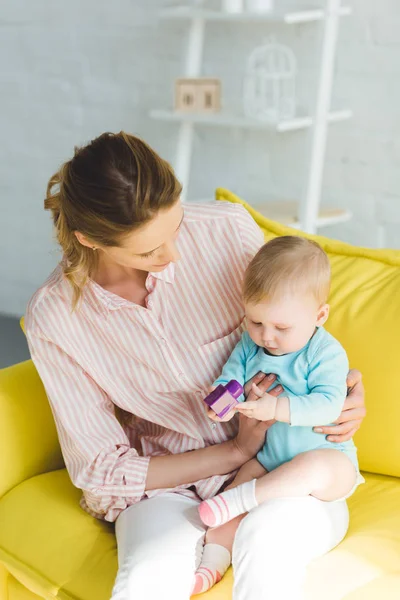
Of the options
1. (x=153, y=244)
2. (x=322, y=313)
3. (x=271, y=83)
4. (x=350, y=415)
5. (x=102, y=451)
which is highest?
(x=271, y=83)

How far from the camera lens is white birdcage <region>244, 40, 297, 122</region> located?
3092 mm

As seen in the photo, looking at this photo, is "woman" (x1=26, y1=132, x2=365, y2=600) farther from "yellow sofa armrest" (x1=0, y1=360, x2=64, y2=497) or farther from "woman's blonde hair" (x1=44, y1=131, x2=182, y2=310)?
"yellow sofa armrest" (x1=0, y1=360, x2=64, y2=497)

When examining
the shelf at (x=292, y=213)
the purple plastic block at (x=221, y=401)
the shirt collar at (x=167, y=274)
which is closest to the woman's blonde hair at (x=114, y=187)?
the shirt collar at (x=167, y=274)

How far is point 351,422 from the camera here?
1505 mm

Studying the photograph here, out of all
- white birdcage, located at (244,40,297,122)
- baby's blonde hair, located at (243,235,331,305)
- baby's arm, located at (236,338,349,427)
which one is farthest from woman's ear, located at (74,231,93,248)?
white birdcage, located at (244,40,297,122)

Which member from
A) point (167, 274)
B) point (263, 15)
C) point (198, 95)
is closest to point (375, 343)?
point (167, 274)

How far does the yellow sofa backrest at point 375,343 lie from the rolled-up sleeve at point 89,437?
0.44 m

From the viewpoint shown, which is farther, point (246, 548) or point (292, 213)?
point (292, 213)

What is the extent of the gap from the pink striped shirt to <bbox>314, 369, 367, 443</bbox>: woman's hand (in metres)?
0.23

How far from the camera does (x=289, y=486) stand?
1409mm

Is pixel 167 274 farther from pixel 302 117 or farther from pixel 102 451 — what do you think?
pixel 302 117

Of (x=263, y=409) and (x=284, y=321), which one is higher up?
(x=284, y=321)

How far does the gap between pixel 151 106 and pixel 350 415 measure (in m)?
2.37

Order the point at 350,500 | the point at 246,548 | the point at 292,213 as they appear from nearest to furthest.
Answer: the point at 246,548
the point at 350,500
the point at 292,213
